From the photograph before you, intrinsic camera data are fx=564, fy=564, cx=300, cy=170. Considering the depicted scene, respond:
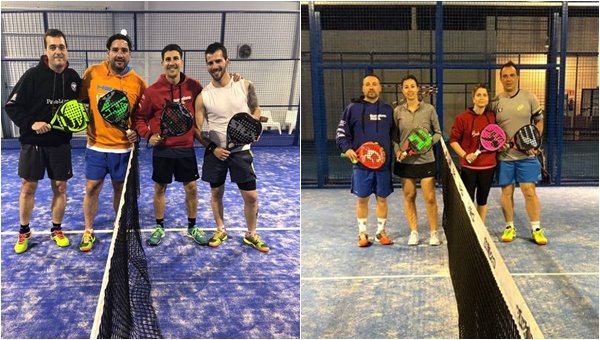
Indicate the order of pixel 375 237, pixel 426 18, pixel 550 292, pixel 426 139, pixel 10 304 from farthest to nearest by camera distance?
1. pixel 426 18
2. pixel 375 237
3. pixel 426 139
4. pixel 550 292
5. pixel 10 304

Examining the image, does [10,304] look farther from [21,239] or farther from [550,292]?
[550,292]

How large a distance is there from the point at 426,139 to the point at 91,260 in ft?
7.47

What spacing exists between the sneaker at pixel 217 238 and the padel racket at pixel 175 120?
0.74 m

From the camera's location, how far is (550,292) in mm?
3080

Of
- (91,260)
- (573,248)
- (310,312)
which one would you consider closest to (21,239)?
(91,260)

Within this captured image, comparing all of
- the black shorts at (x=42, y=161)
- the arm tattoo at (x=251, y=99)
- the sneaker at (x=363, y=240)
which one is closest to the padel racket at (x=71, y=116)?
the black shorts at (x=42, y=161)

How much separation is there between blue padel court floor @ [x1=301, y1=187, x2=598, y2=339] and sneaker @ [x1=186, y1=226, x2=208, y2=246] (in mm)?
669

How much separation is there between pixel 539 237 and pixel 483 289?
240cm

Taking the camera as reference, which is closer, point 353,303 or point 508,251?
point 353,303

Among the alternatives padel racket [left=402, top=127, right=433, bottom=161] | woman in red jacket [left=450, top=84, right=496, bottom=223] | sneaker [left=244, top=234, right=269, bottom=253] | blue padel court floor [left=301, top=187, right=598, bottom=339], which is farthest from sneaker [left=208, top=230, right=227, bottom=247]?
woman in red jacket [left=450, top=84, right=496, bottom=223]

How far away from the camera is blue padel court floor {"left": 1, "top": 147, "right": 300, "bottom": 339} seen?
267cm

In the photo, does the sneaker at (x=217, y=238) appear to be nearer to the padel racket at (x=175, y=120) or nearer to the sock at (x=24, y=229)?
the padel racket at (x=175, y=120)

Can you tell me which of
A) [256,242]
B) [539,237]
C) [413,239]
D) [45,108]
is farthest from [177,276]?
[539,237]

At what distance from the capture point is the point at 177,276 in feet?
10.4
